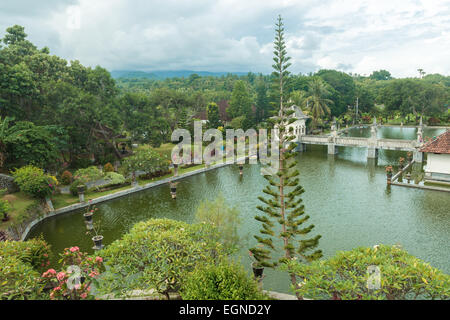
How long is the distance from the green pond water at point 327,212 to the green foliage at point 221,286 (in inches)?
143

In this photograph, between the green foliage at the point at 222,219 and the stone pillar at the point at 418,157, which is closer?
the green foliage at the point at 222,219

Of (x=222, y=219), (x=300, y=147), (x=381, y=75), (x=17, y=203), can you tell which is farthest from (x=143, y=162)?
(x=381, y=75)

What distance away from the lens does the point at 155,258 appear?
8203 mm

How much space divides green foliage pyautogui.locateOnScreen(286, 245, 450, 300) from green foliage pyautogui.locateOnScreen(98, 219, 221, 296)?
99.4 inches

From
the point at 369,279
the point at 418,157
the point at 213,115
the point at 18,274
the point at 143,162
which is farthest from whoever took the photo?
the point at 213,115

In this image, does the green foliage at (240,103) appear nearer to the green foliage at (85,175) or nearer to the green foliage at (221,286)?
the green foliage at (85,175)

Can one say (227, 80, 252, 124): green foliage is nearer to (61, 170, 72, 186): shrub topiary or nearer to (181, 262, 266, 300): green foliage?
(61, 170, 72, 186): shrub topiary

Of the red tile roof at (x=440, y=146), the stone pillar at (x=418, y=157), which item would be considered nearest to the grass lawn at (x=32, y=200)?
the red tile roof at (x=440, y=146)

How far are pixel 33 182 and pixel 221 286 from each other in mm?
14021

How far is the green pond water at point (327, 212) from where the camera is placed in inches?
497

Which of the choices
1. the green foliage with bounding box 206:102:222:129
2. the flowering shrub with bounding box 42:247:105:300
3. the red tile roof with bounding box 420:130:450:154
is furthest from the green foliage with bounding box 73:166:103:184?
the red tile roof with bounding box 420:130:450:154

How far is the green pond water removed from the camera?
41.4 ft

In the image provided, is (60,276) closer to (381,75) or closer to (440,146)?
(440,146)
